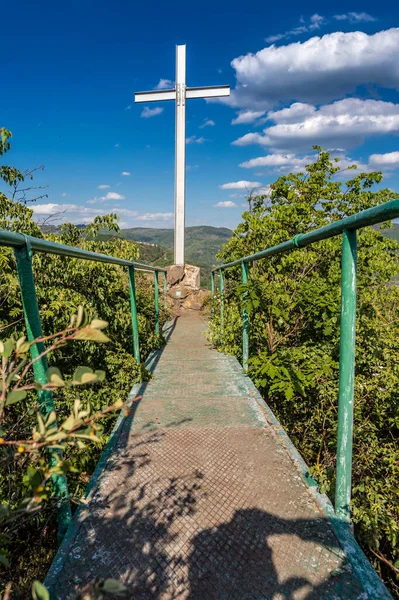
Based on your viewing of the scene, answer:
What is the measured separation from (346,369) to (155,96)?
30.2ft

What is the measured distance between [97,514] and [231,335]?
266cm

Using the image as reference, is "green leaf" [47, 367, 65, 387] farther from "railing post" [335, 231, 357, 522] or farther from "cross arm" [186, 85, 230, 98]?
"cross arm" [186, 85, 230, 98]

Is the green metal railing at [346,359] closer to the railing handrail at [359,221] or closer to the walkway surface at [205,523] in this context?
the railing handrail at [359,221]

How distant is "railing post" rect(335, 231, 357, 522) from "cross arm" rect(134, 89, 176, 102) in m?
8.79

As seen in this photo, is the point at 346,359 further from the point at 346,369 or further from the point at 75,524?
the point at 75,524

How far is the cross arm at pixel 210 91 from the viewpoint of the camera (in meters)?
8.27

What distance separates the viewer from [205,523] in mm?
1246

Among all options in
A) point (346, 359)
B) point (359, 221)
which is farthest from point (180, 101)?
point (346, 359)

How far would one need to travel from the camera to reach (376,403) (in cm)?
282

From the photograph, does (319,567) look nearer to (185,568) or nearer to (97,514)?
(185,568)

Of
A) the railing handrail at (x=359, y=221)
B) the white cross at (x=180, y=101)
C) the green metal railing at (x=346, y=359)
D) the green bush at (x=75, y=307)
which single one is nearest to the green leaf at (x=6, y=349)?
the railing handrail at (x=359, y=221)

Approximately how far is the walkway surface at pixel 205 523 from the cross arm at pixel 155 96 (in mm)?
8625

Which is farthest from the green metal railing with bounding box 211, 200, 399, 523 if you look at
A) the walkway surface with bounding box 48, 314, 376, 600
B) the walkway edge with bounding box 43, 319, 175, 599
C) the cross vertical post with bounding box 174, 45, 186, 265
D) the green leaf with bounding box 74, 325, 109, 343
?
the cross vertical post with bounding box 174, 45, 186, 265

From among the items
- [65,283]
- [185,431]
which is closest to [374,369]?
[185,431]
